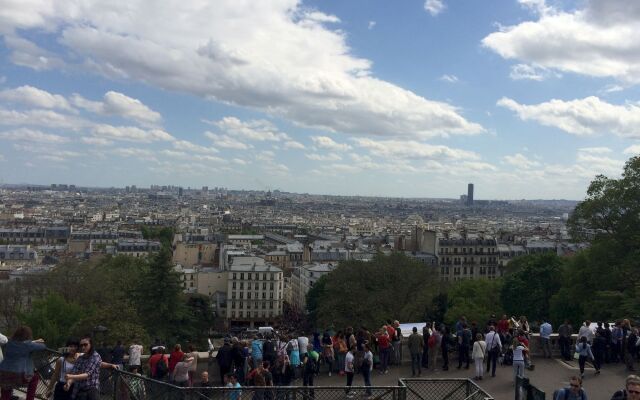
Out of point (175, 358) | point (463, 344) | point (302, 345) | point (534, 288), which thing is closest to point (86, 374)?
point (175, 358)

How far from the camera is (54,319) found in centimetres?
3603

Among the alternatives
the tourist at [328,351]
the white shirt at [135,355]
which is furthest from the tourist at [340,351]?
the white shirt at [135,355]

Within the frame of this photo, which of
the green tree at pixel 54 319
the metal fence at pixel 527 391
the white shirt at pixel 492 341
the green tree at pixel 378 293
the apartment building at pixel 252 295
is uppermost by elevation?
the metal fence at pixel 527 391

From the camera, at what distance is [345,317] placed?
40.1 metres

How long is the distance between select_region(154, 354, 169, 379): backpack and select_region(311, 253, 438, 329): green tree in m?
26.0

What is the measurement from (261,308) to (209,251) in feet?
124

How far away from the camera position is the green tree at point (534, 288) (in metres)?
42.8

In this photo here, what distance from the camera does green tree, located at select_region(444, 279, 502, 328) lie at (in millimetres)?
41781

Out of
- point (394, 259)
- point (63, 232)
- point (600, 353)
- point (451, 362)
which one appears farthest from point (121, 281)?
point (63, 232)

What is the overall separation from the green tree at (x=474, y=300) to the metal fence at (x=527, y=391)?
3102 centimetres

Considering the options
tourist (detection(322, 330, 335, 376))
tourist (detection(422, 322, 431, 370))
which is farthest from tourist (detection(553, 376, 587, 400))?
tourist (detection(322, 330, 335, 376))

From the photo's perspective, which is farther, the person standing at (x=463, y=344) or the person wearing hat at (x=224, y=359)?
the person standing at (x=463, y=344)

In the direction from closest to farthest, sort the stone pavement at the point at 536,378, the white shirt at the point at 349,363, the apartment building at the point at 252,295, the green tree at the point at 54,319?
the white shirt at the point at 349,363
the stone pavement at the point at 536,378
the green tree at the point at 54,319
the apartment building at the point at 252,295

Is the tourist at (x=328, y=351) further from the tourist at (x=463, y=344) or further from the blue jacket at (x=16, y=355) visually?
the blue jacket at (x=16, y=355)
